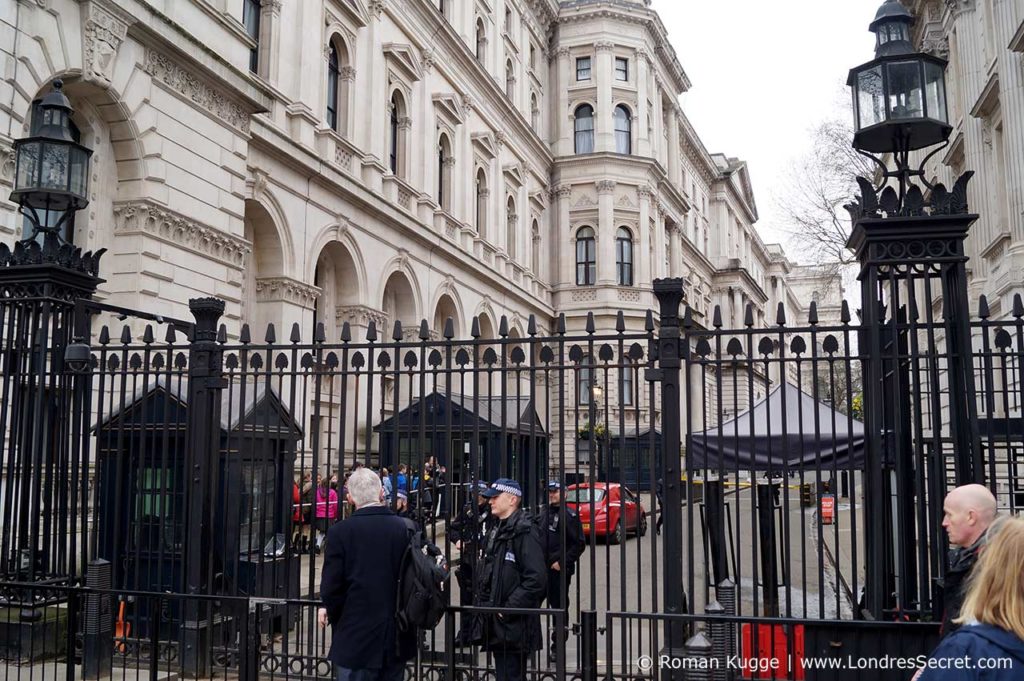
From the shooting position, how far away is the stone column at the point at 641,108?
4444 cm

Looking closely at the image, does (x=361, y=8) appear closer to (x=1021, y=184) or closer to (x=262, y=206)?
(x=262, y=206)

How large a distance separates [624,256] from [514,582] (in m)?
38.4

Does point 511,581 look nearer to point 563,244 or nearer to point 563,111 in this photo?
point 563,244

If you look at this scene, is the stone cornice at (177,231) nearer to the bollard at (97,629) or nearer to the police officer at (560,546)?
the bollard at (97,629)

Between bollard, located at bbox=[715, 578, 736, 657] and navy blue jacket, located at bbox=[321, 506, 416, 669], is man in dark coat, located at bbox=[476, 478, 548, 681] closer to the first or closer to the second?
navy blue jacket, located at bbox=[321, 506, 416, 669]

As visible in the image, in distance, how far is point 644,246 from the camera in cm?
4369

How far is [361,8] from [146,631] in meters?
18.7

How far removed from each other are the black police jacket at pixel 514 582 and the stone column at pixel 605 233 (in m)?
36.3

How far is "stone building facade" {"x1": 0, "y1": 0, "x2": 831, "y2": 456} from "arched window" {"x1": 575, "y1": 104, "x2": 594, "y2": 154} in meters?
0.09

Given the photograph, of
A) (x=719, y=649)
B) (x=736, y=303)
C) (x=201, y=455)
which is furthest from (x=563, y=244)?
(x=719, y=649)

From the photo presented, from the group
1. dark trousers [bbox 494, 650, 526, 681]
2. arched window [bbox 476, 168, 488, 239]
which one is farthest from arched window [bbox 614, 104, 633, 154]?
dark trousers [bbox 494, 650, 526, 681]

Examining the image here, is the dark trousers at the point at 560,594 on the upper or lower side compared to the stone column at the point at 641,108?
lower

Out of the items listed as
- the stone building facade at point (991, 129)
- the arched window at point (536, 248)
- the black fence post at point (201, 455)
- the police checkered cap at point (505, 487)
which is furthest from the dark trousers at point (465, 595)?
the arched window at point (536, 248)

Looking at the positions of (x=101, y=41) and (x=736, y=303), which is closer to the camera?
(x=101, y=41)
